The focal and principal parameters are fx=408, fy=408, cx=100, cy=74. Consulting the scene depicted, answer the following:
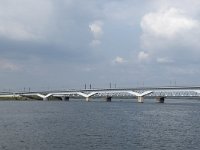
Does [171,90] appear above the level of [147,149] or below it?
above

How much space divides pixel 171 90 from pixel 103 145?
131 metres

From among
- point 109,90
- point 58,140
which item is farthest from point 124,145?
point 109,90

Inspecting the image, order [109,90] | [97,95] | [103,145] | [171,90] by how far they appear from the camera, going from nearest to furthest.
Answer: [103,145] → [171,90] → [109,90] → [97,95]

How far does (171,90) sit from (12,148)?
135m

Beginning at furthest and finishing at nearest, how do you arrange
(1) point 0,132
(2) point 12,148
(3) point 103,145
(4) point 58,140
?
1. (1) point 0,132
2. (4) point 58,140
3. (3) point 103,145
4. (2) point 12,148

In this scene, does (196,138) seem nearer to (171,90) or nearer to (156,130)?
(156,130)

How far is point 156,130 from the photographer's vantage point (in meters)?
49.7

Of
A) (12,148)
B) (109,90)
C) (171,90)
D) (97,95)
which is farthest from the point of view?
(97,95)

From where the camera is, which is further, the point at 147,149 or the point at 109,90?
the point at 109,90

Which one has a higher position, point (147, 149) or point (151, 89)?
point (151, 89)

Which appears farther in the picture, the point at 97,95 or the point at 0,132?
the point at 97,95

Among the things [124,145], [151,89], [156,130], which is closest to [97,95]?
[151,89]

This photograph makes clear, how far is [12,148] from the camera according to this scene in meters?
34.4

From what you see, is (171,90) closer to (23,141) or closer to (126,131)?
(126,131)
